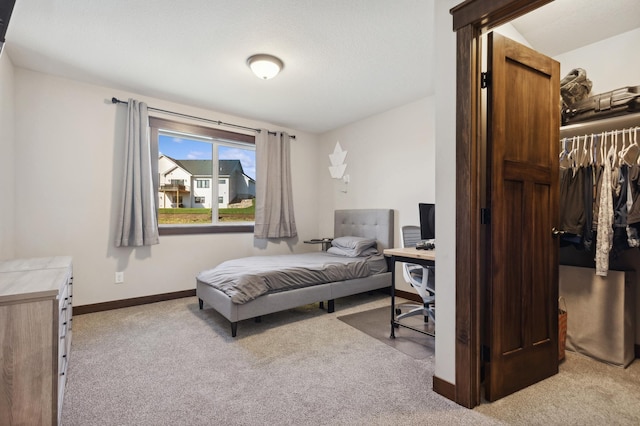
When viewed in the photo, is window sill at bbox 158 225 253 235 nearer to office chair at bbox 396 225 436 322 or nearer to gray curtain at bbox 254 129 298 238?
gray curtain at bbox 254 129 298 238

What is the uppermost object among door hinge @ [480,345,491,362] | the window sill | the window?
the window

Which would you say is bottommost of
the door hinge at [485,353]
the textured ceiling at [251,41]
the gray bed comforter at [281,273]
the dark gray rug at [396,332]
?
the dark gray rug at [396,332]

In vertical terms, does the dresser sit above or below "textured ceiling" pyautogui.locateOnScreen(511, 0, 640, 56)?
below

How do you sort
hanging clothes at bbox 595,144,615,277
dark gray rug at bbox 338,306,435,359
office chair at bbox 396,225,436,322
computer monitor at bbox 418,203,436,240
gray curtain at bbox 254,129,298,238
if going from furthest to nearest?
gray curtain at bbox 254,129,298,238, computer monitor at bbox 418,203,436,240, office chair at bbox 396,225,436,322, dark gray rug at bbox 338,306,435,359, hanging clothes at bbox 595,144,615,277

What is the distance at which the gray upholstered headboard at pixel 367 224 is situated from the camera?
12.9 ft

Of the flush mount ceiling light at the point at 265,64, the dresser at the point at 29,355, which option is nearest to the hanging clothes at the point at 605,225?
the flush mount ceiling light at the point at 265,64

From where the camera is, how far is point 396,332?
9.00 feet

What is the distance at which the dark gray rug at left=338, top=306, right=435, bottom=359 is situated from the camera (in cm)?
238

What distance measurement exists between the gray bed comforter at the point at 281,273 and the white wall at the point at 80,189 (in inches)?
31.6

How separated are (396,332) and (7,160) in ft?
12.4

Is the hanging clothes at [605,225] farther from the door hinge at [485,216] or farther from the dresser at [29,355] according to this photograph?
the dresser at [29,355]

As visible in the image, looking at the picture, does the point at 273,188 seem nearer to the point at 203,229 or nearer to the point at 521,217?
the point at 203,229

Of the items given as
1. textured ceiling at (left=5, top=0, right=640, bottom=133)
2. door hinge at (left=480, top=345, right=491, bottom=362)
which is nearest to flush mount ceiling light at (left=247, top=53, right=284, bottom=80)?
textured ceiling at (left=5, top=0, right=640, bottom=133)

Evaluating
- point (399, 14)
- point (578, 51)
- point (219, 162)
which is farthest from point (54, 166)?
point (578, 51)
